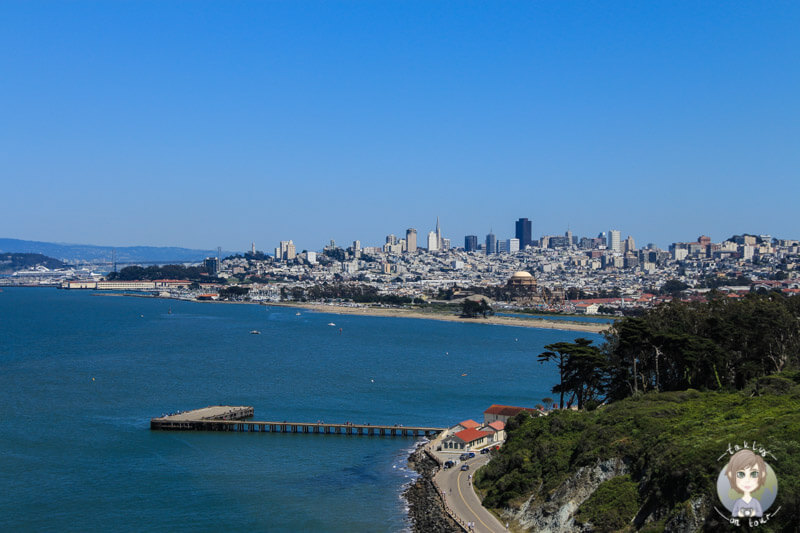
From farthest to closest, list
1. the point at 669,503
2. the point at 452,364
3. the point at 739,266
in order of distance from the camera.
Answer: the point at 739,266, the point at 452,364, the point at 669,503

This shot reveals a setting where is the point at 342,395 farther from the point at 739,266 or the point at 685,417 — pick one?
the point at 739,266

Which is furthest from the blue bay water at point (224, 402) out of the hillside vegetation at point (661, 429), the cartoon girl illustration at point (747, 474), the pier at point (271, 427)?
the cartoon girl illustration at point (747, 474)

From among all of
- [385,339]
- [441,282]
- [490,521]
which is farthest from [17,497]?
[441,282]

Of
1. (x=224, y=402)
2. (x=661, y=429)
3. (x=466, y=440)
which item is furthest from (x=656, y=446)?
(x=224, y=402)

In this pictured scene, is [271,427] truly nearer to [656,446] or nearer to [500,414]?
[500,414]

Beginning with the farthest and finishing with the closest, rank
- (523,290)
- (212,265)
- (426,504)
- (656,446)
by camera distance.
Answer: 1. (212,265)
2. (523,290)
3. (426,504)
4. (656,446)

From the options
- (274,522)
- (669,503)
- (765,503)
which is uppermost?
(765,503)
